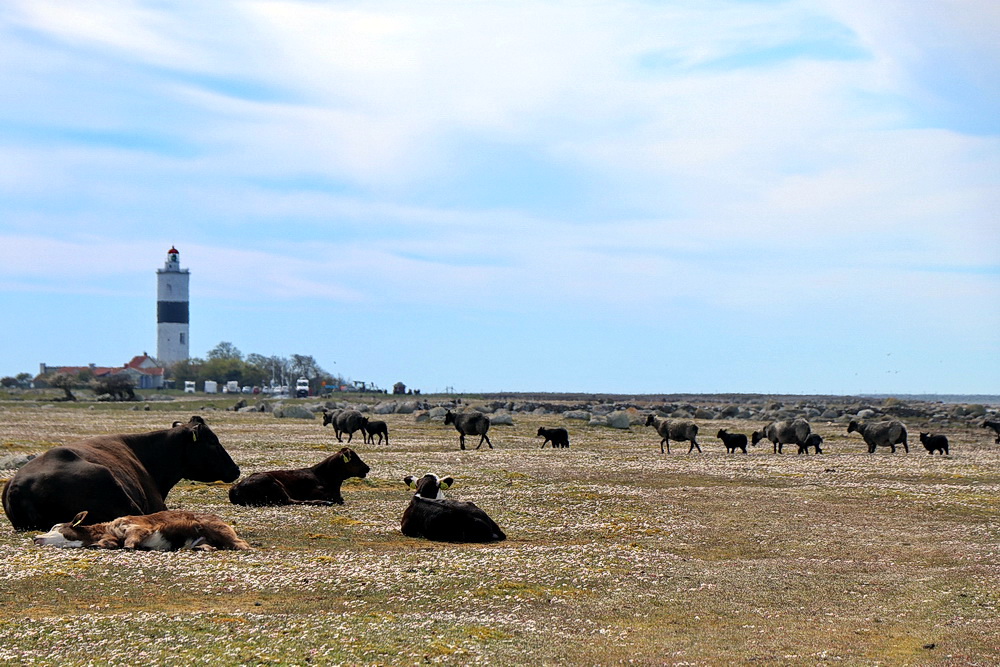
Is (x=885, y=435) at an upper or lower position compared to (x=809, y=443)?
upper

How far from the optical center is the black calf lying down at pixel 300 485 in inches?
888

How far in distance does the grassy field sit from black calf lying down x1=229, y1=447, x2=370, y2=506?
0.66m

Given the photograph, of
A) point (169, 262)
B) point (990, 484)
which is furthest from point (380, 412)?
point (169, 262)

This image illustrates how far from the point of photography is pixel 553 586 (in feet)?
46.5

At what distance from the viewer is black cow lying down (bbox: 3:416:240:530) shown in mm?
17484

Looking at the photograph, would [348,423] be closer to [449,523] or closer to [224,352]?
[449,523]

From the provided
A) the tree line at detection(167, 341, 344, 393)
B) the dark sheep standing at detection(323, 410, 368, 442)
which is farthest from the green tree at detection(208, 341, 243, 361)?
the dark sheep standing at detection(323, 410, 368, 442)

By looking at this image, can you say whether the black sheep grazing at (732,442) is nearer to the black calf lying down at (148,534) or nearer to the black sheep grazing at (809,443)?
the black sheep grazing at (809,443)

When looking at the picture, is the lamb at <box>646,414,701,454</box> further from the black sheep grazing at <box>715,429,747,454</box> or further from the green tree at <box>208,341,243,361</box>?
the green tree at <box>208,341,243,361</box>

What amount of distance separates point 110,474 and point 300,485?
6.07m

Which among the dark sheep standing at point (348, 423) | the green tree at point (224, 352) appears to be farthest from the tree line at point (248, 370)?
the dark sheep standing at point (348, 423)

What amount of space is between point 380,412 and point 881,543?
72405mm

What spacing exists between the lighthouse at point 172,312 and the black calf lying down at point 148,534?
508 ft

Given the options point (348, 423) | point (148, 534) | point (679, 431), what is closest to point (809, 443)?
point (679, 431)
